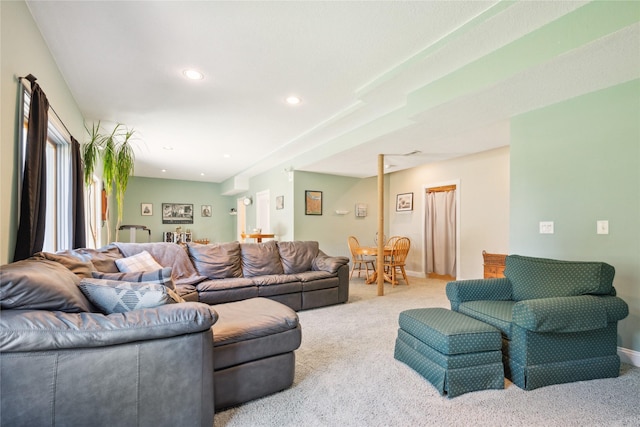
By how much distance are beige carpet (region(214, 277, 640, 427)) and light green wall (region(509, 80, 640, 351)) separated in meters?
0.86

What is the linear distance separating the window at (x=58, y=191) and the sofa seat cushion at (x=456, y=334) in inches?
129

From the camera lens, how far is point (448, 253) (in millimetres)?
5922

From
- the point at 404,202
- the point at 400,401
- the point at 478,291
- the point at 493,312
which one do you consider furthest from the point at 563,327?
the point at 404,202

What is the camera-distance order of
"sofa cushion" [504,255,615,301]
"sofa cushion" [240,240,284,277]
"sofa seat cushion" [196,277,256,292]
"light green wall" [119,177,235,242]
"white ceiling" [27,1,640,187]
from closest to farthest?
1. "white ceiling" [27,1,640,187]
2. "sofa cushion" [504,255,615,301]
3. "sofa seat cushion" [196,277,256,292]
4. "sofa cushion" [240,240,284,277]
5. "light green wall" [119,177,235,242]

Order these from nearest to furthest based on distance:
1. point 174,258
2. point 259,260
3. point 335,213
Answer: point 174,258 → point 259,260 → point 335,213

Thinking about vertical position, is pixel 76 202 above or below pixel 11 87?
below

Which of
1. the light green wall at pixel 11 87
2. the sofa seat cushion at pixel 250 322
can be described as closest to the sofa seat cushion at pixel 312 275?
the sofa seat cushion at pixel 250 322

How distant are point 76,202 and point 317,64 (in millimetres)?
2674

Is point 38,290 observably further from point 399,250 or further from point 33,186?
point 399,250

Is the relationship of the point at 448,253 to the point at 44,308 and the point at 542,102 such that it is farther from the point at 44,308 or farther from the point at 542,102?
the point at 44,308

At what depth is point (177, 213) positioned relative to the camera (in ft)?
31.1

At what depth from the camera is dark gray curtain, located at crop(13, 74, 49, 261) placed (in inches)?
68.9

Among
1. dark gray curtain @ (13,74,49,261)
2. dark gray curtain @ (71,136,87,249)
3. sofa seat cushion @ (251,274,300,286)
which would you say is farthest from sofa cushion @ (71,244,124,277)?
sofa seat cushion @ (251,274,300,286)

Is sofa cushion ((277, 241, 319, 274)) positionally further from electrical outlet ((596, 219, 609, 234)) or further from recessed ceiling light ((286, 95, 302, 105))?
electrical outlet ((596, 219, 609, 234))
